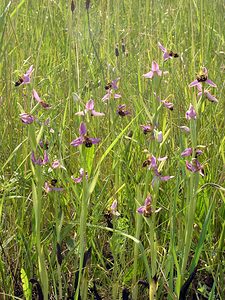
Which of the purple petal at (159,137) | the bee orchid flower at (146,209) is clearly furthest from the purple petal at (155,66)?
the bee orchid flower at (146,209)

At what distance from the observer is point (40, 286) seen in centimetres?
100

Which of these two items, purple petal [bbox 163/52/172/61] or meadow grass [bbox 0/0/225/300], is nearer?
meadow grass [bbox 0/0/225/300]

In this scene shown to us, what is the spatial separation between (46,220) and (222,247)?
391mm

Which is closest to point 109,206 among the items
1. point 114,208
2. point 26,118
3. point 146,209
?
point 114,208

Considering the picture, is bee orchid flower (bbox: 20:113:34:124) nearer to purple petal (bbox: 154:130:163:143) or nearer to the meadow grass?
the meadow grass

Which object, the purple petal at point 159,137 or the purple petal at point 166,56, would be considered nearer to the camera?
the purple petal at point 159,137

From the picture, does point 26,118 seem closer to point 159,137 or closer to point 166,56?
point 159,137

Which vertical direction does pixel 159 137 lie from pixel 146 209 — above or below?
above

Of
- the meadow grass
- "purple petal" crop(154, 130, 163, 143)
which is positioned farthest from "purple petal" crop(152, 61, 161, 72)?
"purple petal" crop(154, 130, 163, 143)

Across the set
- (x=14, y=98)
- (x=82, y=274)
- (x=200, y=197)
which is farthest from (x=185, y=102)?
(x=82, y=274)

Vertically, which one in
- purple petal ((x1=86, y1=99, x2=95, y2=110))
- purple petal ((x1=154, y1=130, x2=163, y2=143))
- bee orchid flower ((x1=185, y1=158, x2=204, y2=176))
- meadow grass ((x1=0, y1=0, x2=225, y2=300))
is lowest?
meadow grass ((x1=0, y1=0, x2=225, y2=300))

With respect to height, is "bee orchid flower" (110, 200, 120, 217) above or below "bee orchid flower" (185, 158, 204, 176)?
below

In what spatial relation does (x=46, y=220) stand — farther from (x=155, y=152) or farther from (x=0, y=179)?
(x=155, y=152)

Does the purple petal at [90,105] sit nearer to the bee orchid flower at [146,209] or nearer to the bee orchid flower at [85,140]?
the bee orchid flower at [85,140]
